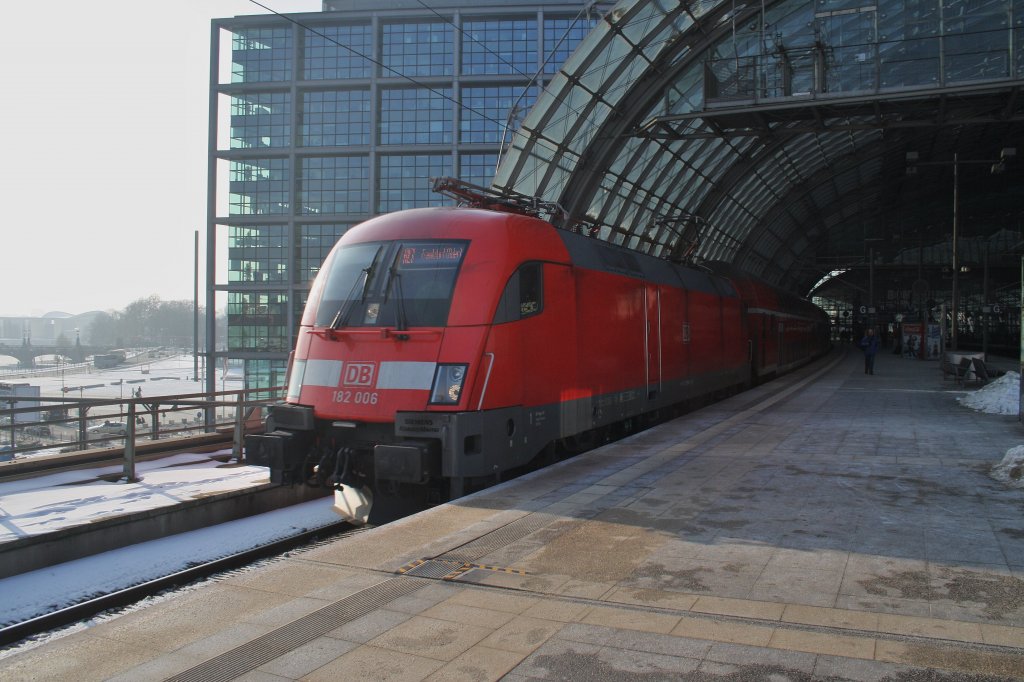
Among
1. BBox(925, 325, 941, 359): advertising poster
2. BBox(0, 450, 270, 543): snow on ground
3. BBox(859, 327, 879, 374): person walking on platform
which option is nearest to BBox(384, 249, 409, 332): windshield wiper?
BBox(0, 450, 270, 543): snow on ground

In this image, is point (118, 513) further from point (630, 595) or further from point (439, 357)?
point (630, 595)

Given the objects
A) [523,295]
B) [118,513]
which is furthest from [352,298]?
[118,513]

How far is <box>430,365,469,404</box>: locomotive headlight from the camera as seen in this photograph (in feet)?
26.7

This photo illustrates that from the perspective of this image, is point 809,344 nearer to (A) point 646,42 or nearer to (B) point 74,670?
(A) point 646,42

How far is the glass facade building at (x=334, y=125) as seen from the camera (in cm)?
4778

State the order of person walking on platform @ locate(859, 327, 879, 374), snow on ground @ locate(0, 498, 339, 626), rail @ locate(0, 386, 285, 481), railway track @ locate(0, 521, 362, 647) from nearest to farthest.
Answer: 1. railway track @ locate(0, 521, 362, 647)
2. snow on ground @ locate(0, 498, 339, 626)
3. rail @ locate(0, 386, 285, 481)
4. person walking on platform @ locate(859, 327, 879, 374)

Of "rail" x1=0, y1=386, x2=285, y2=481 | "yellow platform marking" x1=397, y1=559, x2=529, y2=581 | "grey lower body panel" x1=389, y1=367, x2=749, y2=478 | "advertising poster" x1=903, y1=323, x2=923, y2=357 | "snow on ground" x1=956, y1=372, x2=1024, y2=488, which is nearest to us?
"yellow platform marking" x1=397, y1=559, x2=529, y2=581

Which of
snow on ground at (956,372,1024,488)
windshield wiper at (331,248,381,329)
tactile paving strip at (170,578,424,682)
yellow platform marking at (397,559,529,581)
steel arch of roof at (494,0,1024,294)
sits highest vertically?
steel arch of roof at (494,0,1024,294)

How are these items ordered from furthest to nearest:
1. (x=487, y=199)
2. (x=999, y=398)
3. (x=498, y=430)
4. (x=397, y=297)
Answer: (x=999, y=398) → (x=487, y=199) → (x=397, y=297) → (x=498, y=430)

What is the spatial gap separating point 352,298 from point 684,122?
18.2 m

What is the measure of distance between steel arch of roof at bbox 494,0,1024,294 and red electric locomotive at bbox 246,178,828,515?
26.4 ft

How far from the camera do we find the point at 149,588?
289 inches

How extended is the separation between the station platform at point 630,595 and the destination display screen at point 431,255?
103 inches

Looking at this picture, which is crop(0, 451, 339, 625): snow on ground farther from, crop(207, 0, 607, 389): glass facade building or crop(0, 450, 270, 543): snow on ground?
crop(207, 0, 607, 389): glass facade building
